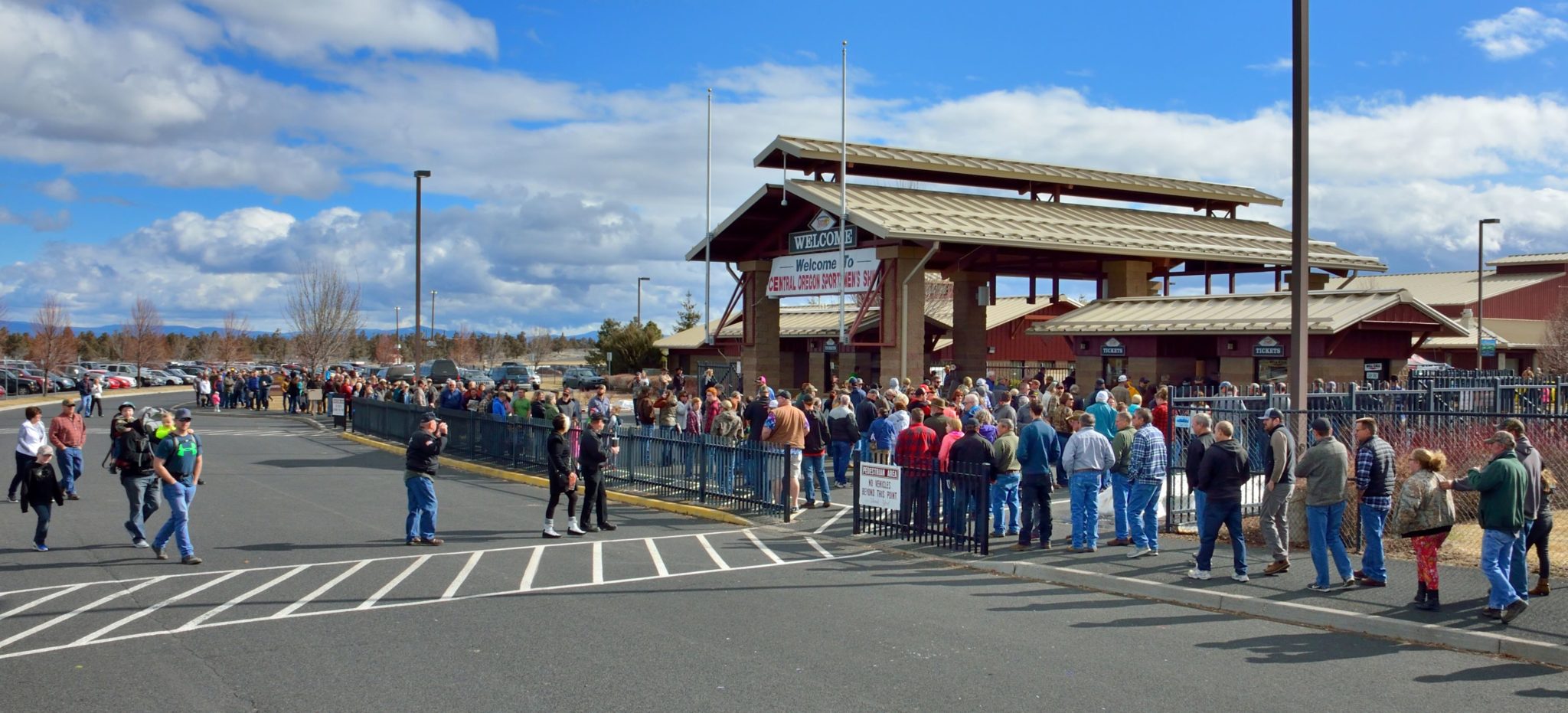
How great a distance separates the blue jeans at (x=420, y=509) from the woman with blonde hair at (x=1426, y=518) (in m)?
10.0

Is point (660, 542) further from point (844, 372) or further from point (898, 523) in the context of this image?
point (844, 372)

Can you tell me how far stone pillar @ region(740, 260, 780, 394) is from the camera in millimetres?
37250

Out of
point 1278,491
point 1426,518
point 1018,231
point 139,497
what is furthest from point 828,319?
point 1426,518

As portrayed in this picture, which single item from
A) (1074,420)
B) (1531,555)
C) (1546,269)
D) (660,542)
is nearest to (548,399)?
(660,542)

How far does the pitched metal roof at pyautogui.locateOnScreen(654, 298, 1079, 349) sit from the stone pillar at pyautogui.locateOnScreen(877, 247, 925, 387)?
8.52 m

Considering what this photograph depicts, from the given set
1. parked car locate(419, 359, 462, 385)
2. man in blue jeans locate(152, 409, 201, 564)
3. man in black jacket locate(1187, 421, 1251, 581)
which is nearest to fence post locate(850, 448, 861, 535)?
man in black jacket locate(1187, 421, 1251, 581)

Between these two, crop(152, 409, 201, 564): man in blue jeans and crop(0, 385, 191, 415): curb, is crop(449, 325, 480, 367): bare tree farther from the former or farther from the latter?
crop(152, 409, 201, 564): man in blue jeans

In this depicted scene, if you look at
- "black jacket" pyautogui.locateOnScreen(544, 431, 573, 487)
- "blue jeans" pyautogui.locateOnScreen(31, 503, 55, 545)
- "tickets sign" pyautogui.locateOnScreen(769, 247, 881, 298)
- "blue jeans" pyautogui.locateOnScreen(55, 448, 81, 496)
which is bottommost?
"blue jeans" pyautogui.locateOnScreen(31, 503, 55, 545)

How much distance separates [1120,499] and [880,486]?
283 centimetres

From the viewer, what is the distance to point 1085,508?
12602mm

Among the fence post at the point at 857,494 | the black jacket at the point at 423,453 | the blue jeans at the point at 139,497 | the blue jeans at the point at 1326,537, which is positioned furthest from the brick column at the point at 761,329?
the blue jeans at the point at 1326,537

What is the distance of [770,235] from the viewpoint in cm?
3662

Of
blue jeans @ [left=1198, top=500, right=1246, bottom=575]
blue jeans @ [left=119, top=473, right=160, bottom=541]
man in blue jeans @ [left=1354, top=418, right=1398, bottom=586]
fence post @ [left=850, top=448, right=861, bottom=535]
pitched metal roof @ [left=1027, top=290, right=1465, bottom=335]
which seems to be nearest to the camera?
man in blue jeans @ [left=1354, top=418, right=1398, bottom=586]

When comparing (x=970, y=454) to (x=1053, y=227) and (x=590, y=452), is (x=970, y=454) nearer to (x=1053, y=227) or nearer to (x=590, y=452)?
(x=590, y=452)
